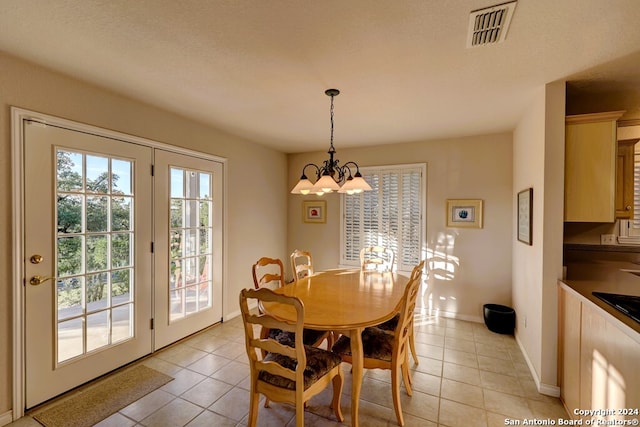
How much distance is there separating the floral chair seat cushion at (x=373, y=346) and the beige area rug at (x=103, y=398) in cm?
157

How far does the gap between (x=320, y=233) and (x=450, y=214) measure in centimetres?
201

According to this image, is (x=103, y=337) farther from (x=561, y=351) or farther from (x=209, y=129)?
(x=561, y=351)

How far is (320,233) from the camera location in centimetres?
470

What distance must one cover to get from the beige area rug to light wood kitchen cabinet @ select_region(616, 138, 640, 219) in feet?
13.2

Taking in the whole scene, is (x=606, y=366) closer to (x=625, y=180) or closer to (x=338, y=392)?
(x=338, y=392)

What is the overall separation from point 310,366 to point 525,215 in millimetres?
2435

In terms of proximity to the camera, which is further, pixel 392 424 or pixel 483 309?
pixel 483 309

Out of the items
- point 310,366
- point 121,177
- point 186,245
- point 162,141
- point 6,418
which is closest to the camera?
point 310,366

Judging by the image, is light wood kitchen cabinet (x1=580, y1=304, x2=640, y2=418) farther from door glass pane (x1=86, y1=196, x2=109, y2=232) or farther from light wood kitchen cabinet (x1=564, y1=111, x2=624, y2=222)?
door glass pane (x1=86, y1=196, x2=109, y2=232)

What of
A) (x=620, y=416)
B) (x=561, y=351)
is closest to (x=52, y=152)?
(x=620, y=416)

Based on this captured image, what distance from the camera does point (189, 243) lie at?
3.19 metres

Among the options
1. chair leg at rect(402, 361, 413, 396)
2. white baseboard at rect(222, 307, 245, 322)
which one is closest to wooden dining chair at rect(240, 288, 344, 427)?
chair leg at rect(402, 361, 413, 396)

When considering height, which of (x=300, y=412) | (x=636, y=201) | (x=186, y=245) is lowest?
(x=300, y=412)

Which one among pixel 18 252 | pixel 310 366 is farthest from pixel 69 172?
pixel 310 366
